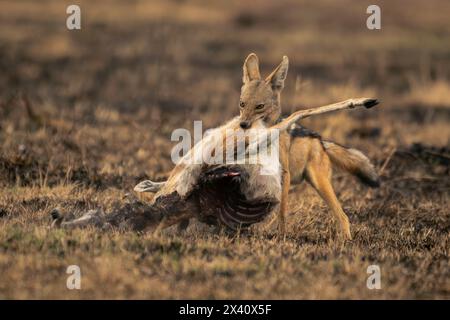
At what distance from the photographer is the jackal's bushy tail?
8.16 meters

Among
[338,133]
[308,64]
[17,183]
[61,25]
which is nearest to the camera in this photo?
[17,183]

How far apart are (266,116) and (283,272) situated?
1867 millimetres

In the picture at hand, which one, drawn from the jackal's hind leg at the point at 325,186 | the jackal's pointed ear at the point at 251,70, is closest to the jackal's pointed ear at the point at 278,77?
the jackal's pointed ear at the point at 251,70

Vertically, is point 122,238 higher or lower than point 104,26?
lower

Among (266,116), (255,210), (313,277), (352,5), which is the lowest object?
(313,277)

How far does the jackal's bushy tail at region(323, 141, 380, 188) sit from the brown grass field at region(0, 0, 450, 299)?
0.51 meters

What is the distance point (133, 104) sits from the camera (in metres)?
15.0

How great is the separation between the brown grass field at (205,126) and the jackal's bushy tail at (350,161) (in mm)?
512

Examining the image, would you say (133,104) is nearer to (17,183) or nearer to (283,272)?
(17,183)

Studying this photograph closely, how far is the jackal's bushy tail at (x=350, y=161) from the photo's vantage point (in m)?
8.16

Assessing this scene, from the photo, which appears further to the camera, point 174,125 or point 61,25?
point 61,25

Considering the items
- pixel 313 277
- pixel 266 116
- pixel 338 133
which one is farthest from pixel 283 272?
pixel 338 133

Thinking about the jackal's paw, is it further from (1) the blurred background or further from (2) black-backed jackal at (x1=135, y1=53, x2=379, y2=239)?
(1) the blurred background

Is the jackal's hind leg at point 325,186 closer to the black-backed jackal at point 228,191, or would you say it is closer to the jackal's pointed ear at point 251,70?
the black-backed jackal at point 228,191
